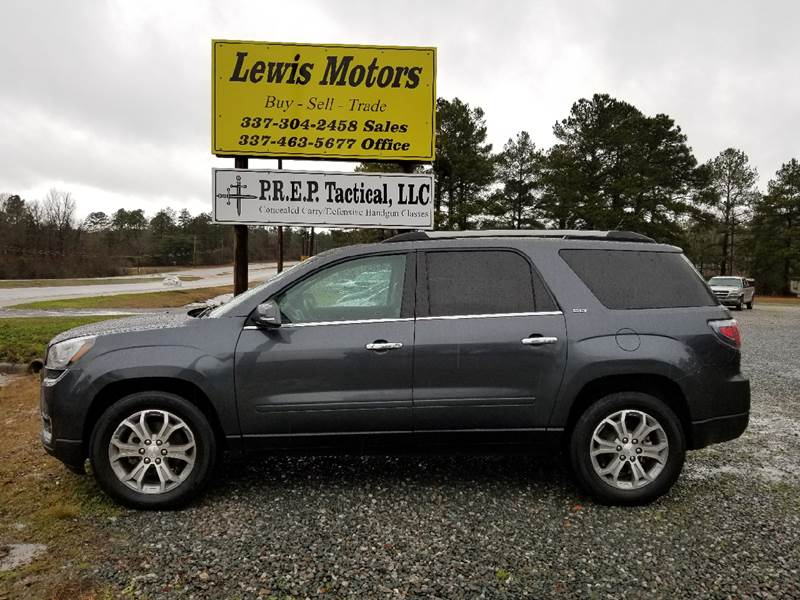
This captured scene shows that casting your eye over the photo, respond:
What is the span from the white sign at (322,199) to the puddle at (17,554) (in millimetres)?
4806

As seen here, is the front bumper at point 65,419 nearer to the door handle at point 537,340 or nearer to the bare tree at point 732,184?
the door handle at point 537,340

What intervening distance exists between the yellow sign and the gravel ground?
4.71m

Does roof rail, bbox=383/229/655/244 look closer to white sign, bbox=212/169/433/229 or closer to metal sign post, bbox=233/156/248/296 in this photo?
white sign, bbox=212/169/433/229

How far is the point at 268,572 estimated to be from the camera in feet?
8.57

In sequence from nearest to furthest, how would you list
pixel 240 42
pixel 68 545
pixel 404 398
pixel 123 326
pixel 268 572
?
1. pixel 268 572
2. pixel 68 545
3. pixel 404 398
4. pixel 123 326
5. pixel 240 42

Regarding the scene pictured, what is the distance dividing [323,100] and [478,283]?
4847 millimetres

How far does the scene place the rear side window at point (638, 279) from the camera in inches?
139

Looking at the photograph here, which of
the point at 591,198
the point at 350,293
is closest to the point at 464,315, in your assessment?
the point at 350,293

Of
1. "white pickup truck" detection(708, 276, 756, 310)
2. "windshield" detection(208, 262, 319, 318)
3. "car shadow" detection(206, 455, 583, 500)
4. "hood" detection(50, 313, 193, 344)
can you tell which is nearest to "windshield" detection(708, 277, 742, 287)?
"white pickup truck" detection(708, 276, 756, 310)

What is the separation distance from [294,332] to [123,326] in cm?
125

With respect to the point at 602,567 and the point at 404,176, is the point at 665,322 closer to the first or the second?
the point at 602,567

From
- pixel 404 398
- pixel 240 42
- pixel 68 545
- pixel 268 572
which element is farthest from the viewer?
pixel 240 42

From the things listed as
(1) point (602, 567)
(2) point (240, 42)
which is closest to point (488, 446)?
(1) point (602, 567)

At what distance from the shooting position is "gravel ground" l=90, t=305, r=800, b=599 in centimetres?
253
